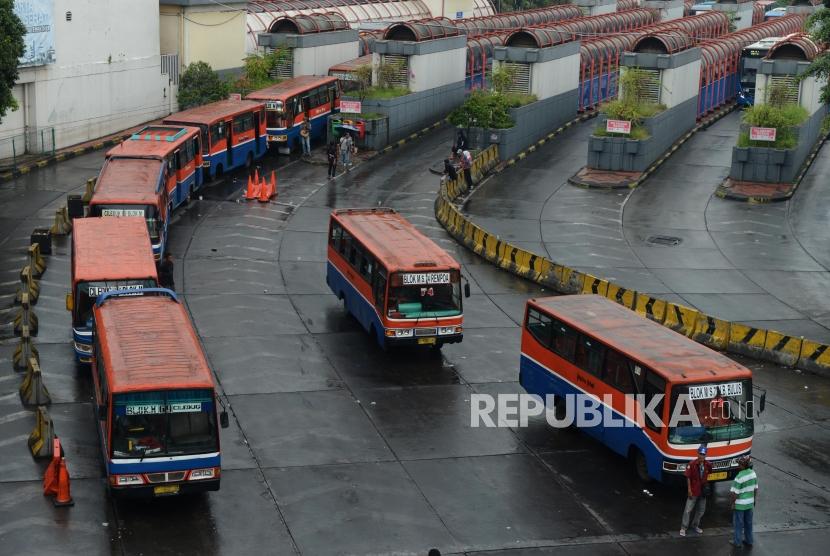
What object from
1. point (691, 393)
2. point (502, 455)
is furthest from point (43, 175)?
point (691, 393)

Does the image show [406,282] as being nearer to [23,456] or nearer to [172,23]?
[23,456]

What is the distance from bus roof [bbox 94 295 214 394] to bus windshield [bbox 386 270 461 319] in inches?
257

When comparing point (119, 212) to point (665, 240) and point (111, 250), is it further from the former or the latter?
point (665, 240)

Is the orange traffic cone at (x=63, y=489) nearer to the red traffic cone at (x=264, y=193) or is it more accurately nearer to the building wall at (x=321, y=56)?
the red traffic cone at (x=264, y=193)

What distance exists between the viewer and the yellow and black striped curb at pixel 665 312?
3156 cm

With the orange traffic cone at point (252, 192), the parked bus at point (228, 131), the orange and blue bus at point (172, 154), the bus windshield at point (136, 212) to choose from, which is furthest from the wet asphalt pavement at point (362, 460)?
the parked bus at point (228, 131)

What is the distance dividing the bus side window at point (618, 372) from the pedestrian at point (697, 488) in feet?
7.24

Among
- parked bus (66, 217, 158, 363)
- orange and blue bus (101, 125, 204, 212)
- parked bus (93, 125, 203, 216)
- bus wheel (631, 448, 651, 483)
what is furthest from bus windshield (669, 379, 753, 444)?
orange and blue bus (101, 125, 204, 212)

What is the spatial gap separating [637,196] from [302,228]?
15.2 meters

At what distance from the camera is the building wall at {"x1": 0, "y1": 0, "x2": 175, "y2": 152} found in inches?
2162

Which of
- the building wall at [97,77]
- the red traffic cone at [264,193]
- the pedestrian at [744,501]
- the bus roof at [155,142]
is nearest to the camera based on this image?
the pedestrian at [744,501]

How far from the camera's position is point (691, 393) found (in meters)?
22.5

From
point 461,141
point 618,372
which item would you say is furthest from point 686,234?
point 618,372

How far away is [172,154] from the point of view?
44.4 metres
